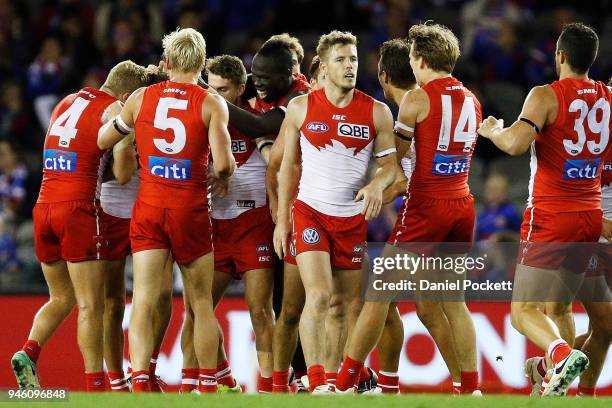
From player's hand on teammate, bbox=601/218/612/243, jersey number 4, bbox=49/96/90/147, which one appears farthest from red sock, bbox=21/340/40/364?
player's hand on teammate, bbox=601/218/612/243

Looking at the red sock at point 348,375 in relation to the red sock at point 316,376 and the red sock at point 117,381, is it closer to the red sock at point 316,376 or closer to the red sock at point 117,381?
the red sock at point 316,376

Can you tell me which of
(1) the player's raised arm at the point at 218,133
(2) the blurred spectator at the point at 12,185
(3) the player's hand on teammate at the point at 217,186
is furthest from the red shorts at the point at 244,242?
(2) the blurred spectator at the point at 12,185

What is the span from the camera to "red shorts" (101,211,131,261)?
1014cm

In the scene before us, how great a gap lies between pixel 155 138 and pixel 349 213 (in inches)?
58.6

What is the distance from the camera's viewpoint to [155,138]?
9055mm

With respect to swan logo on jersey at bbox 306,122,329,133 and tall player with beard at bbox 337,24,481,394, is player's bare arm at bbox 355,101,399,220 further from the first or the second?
swan logo on jersey at bbox 306,122,329,133

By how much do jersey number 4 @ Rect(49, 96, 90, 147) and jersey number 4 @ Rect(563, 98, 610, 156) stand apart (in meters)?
3.61

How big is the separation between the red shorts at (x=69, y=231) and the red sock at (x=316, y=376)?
1.96 m

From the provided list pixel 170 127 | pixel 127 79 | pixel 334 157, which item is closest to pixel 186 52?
pixel 170 127

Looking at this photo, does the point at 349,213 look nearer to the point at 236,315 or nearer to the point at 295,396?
the point at 295,396

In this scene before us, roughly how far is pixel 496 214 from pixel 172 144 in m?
5.93

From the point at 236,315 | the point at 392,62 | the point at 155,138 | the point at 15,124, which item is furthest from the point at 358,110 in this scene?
the point at 15,124

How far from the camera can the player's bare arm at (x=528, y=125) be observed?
347 inches

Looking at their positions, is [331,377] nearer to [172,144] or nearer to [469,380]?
[469,380]
